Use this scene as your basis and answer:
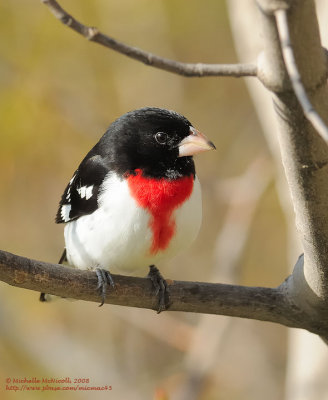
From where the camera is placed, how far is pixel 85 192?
3395 millimetres

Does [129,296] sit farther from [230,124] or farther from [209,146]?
[230,124]

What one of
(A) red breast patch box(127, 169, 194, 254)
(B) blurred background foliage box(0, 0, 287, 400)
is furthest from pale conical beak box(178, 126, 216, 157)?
(B) blurred background foliage box(0, 0, 287, 400)

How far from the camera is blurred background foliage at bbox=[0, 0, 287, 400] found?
5.40m

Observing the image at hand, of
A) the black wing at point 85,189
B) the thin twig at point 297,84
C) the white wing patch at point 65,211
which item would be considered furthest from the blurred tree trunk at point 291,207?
the thin twig at point 297,84

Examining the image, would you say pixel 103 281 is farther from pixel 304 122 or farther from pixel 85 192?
pixel 304 122

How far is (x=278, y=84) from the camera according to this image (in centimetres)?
190

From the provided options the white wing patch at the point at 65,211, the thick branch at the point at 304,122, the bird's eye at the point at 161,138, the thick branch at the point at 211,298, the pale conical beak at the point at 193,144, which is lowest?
the thick branch at the point at 211,298

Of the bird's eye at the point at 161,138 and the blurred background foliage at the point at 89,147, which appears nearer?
the bird's eye at the point at 161,138

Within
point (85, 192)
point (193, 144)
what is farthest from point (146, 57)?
point (85, 192)

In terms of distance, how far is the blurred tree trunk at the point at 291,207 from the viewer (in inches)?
162

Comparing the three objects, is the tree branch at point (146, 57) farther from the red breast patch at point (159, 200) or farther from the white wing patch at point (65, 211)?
the white wing patch at point (65, 211)

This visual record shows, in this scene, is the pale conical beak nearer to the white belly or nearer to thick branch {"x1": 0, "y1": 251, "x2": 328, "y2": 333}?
the white belly

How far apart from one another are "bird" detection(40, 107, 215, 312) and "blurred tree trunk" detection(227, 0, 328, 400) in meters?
0.86

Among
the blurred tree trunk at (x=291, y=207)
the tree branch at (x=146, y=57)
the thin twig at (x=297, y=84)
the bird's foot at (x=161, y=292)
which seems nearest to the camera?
the thin twig at (x=297, y=84)
